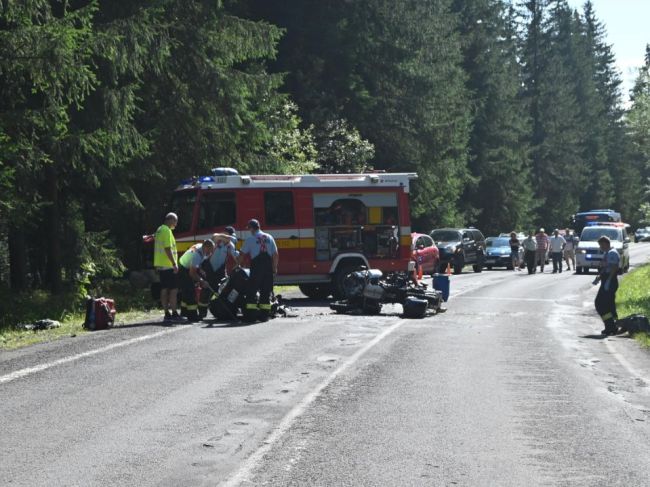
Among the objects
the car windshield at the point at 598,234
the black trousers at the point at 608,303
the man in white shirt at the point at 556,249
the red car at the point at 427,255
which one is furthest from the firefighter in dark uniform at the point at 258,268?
the car windshield at the point at 598,234

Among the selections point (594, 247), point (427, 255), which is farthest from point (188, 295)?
point (594, 247)

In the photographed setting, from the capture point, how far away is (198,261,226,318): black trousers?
68.0 feet

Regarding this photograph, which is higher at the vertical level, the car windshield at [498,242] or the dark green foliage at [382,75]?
the dark green foliage at [382,75]

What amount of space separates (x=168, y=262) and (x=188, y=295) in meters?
0.92

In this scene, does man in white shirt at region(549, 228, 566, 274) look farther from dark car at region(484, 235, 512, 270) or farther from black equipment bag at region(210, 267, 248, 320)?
black equipment bag at region(210, 267, 248, 320)

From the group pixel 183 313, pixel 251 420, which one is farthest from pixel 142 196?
pixel 251 420

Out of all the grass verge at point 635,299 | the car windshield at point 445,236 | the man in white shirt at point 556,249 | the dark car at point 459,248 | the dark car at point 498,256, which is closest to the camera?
the grass verge at point 635,299

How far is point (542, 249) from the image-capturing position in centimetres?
4816

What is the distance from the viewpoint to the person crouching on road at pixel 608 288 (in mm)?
19859

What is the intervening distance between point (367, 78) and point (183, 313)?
34626 millimetres

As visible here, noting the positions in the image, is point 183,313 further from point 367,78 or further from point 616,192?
point 616,192

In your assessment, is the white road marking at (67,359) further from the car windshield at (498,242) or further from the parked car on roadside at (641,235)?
the parked car on roadside at (641,235)

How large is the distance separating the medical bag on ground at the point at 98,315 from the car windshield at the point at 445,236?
30662 mm

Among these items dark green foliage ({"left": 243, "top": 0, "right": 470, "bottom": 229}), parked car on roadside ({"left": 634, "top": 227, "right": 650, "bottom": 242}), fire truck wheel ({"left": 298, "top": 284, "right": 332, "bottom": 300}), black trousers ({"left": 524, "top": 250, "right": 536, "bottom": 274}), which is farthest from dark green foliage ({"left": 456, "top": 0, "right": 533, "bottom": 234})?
fire truck wheel ({"left": 298, "top": 284, "right": 332, "bottom": 300})
